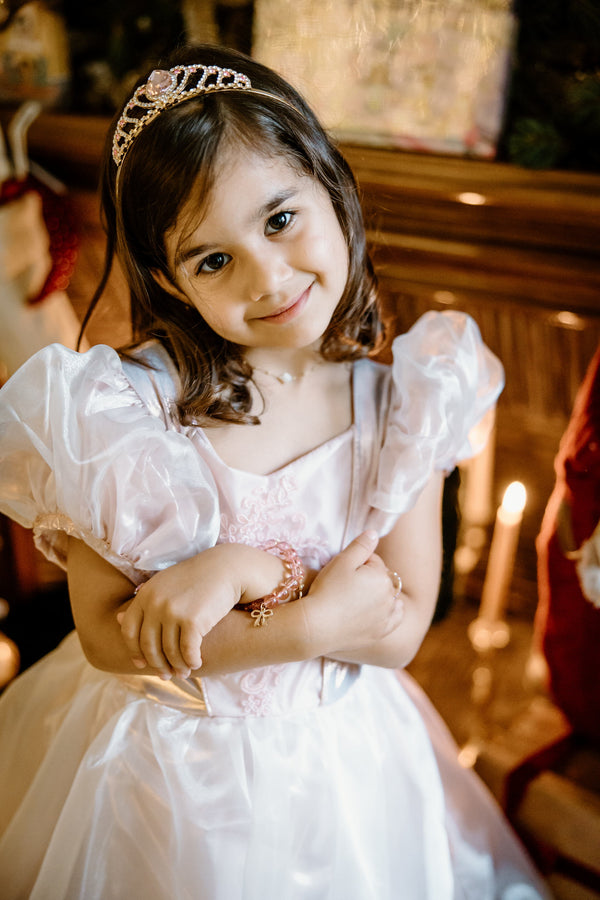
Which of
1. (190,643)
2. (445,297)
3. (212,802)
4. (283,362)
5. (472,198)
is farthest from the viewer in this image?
(445,297)

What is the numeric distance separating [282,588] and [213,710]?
170 millimetres

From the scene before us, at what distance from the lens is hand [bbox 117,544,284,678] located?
65 centimetres

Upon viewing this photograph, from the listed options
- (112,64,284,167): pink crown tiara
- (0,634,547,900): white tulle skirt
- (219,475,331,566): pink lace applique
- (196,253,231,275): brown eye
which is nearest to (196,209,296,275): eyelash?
(196,253,231,275): brown eye

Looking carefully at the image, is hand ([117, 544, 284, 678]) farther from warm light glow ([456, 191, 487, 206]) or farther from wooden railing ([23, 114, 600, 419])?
warm light glow ([456, 191, 487, 206])

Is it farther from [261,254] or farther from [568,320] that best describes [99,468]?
[568,320]

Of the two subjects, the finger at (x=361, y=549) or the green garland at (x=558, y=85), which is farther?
the green garland at (x=558, y=85)

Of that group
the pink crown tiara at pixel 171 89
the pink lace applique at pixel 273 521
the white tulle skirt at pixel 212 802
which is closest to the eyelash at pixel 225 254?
the pink crown tiara at pixel 171 89

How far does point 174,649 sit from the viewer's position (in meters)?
0.66

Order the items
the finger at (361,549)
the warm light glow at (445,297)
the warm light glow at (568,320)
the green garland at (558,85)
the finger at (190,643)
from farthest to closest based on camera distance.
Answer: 1. the warm light glow at (445,297)
2. the warm light glow at (568,320)
3. the green garland at (558,85)
4. the finger at (361,549)
5. the finger at (190,643)

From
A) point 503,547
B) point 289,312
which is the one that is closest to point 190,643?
point 289,312

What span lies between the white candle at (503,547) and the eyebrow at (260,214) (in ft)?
1.85

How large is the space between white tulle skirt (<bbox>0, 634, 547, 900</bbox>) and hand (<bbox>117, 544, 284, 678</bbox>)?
144 millimetres

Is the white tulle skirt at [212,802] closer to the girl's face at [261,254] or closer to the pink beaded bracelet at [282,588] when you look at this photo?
the pink beaded bracelet at [282,588]

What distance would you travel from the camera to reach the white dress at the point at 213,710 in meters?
0.71
